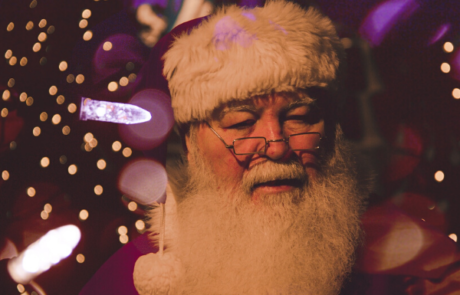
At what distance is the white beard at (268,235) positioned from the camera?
3.41 feet

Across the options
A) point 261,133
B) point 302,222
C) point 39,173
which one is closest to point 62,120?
point 39,173

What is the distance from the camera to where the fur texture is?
102 centimetres

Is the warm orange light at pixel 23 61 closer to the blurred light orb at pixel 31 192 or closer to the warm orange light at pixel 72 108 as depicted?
the warm orange light at pixel 72 108

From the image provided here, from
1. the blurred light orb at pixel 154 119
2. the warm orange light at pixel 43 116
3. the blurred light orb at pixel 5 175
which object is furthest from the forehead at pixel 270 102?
the blurred light orb at pixel 5 175

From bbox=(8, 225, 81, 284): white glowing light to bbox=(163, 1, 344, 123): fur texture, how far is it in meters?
1.08

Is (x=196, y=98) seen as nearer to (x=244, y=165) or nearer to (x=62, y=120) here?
(x=244, y=165)

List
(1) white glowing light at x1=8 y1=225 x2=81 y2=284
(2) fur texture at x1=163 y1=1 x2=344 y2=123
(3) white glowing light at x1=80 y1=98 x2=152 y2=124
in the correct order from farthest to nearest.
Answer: (1) white glowing light at x1=8 y1=225 x2=81 y2=284
(3) white glowing light at x1=80 y1=98 x2=152 y2=124
(2) fur texture at x1=163 y1=1 x2=344 y2=123

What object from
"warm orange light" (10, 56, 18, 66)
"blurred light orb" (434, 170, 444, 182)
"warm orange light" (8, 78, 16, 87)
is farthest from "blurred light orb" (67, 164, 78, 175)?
"blurred light orb" (434, 170, 444, 182)

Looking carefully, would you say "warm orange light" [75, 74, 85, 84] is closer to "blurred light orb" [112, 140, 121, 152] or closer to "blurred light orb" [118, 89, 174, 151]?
"blurred light orb" [112, 140, 121, 152]

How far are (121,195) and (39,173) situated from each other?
18.6 inches

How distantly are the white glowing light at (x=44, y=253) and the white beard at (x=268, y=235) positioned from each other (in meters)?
0.81

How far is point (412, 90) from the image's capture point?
1.71 meters

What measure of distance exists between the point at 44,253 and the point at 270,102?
1476 millimetres

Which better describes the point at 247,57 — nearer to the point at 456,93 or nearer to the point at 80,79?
the point at 80,79
